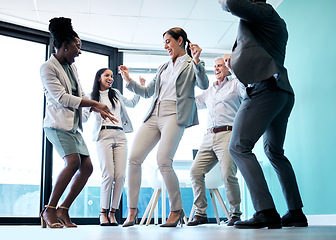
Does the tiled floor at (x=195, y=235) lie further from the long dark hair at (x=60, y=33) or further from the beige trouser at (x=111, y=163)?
the beige trouser at (x=111, y=163)

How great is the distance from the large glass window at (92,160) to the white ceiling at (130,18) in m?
0.30

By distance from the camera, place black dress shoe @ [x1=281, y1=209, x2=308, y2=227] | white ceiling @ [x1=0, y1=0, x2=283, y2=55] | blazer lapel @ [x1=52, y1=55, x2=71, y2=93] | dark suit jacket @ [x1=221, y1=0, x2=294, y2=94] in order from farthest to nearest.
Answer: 1. white ceiling @ [x1=0, y1=0, x2=283, y2=55]
2. blazer lapel @ [x1=52, y1=55, x2=71, y2=93]
3. black dress shoe @ [x1=281, y1=209, x2=308, y2=227]
4. dark suit jacket @ [x1=221, y1=0, x2=294, y2=94]

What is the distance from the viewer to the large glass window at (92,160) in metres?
5.05

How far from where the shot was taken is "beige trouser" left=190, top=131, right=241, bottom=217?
3289 millimetres

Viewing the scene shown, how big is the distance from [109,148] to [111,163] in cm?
15

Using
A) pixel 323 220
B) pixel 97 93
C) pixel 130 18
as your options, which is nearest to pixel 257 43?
pixel 323 220

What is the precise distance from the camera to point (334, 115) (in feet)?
10.9

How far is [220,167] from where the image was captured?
339cm

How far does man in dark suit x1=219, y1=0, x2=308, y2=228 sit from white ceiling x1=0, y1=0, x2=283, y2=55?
2475mm

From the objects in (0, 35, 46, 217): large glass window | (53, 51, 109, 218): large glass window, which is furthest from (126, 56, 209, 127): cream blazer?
(0, 35, 46, 217): large glass window

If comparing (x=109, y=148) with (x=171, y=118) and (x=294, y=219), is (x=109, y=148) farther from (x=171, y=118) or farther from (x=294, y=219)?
(x=294, y=219)

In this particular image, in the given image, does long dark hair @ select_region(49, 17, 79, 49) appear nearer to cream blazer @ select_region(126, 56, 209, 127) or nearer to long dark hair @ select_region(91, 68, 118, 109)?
cream blazer @ select_region(126, 56, 209, 127)

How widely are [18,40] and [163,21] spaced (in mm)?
1843

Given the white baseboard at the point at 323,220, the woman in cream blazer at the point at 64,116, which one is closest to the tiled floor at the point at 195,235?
the woman in cream blazer at the point at 64,116
